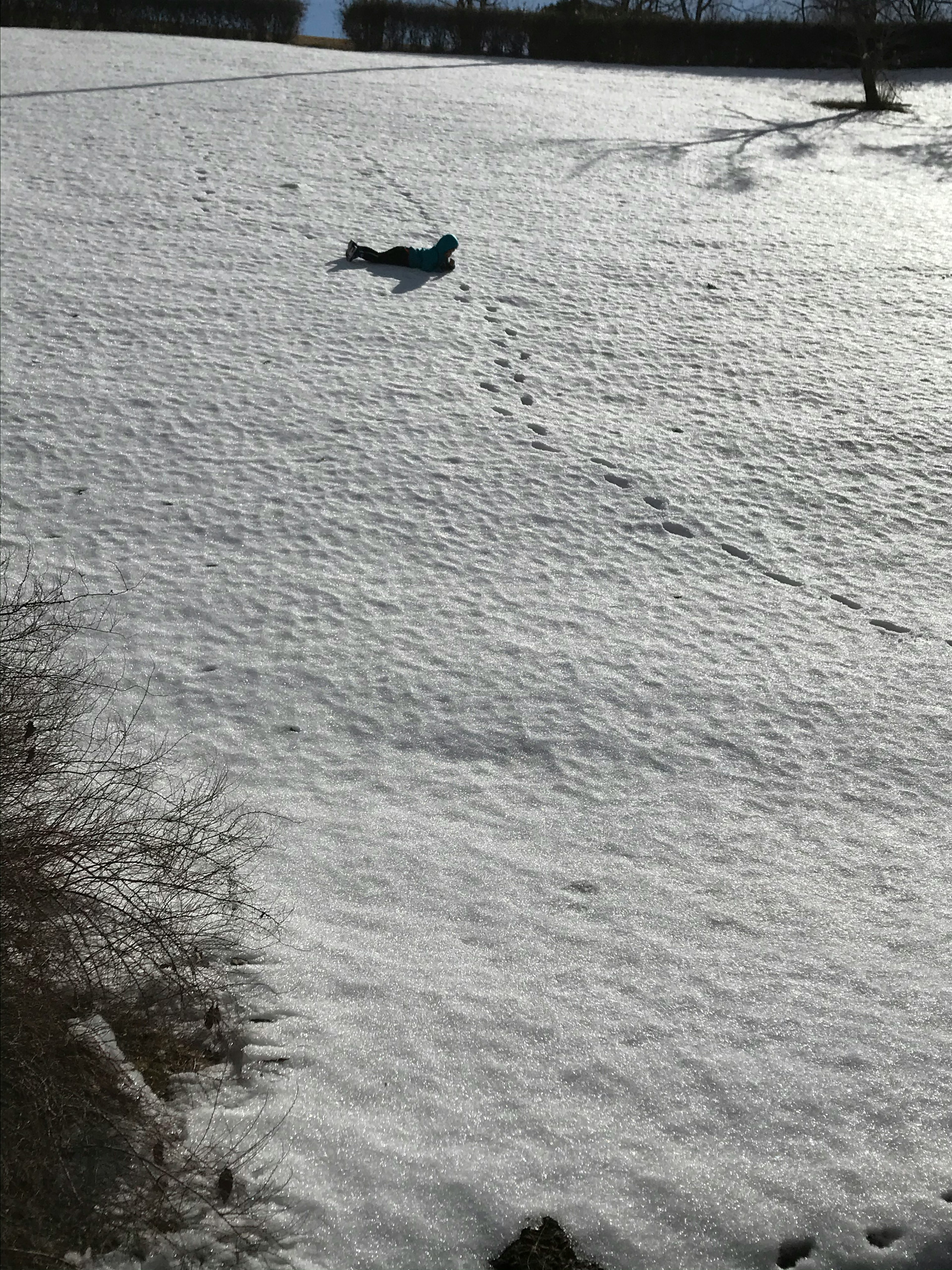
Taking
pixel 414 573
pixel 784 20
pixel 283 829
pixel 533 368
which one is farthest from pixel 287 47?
pixel 283 829

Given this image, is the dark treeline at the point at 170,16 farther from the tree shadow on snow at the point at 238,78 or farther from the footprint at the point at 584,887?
the footprint at the point at 584,887

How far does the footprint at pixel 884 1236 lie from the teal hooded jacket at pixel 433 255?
10114 millimetres

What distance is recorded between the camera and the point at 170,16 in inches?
921

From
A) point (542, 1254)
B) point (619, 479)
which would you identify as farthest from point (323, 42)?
point (542, 1254)

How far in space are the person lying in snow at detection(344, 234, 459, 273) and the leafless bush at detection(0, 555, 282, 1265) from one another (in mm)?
8024

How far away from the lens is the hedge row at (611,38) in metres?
23.9

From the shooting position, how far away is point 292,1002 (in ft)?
12.5

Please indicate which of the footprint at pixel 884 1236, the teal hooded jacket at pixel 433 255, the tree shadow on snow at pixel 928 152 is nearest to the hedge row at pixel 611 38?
the tree shadow on snow at pixel 928 152

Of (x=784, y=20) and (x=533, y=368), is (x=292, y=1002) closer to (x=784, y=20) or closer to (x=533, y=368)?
(x=533, y=368)

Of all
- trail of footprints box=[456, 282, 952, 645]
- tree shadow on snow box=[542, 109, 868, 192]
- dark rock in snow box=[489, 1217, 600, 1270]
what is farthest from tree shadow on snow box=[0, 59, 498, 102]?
dark rock in snow box=[489, 1217, 600, 1270]

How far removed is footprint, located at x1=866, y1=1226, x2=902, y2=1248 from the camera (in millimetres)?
3205

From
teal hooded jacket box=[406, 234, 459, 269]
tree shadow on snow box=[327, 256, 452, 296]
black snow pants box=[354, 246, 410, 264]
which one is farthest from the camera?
black snow pants box=[354, 246, 410, 264]

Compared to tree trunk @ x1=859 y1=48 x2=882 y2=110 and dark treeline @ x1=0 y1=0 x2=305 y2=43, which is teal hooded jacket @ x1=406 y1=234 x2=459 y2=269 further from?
dark treeline @ x1=0 y1=0 x2=305 y2=43

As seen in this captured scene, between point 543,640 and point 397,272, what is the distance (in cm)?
668
